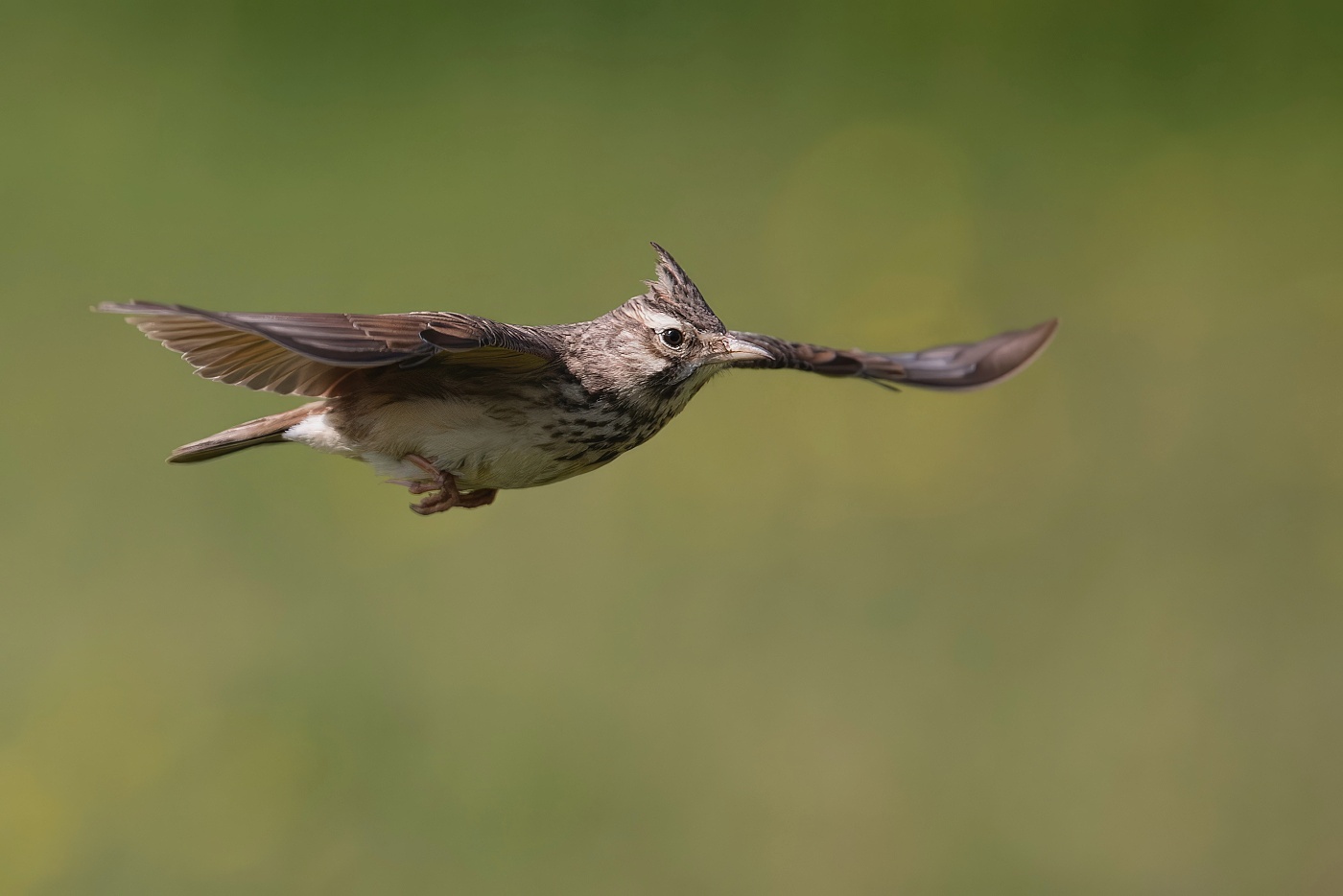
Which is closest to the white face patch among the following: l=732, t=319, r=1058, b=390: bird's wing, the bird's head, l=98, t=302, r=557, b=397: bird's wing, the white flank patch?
the bird's head

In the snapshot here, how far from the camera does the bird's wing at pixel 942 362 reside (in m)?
4.49

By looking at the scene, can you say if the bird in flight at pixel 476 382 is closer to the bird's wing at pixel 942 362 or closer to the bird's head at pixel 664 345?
the bird's head at pixel 664 345

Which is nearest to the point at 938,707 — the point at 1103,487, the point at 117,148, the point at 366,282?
the point at 1103,487

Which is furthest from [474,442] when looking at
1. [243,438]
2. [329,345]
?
[243,438]

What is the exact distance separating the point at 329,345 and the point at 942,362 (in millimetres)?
2803

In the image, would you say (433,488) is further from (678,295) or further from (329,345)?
(678,295)

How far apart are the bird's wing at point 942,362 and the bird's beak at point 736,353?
1.03 feet

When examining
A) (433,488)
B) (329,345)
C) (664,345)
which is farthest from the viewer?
(664,345)

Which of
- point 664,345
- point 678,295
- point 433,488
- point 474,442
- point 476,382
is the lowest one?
point 433,488

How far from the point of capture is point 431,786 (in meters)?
6.56

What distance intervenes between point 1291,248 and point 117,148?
269 inches

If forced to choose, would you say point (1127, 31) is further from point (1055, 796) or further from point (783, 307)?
point (1055, 796)

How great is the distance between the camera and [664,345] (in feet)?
12.8

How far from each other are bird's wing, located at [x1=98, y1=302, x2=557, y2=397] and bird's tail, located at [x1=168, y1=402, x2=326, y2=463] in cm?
36
